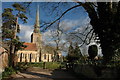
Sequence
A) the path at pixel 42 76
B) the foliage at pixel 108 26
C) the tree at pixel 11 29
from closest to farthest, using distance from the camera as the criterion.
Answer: the foliage at pixel 108 26
the path at pixel 42 76
the tree at pixel 11 29

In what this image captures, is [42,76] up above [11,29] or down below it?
below

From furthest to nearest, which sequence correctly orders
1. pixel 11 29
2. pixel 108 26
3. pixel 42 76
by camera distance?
pixel 11 29 < pixel 42 76 < pixel 108 26

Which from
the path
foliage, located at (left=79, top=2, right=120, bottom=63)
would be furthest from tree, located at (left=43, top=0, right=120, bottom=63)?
the path

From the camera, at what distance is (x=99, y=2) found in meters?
7.94

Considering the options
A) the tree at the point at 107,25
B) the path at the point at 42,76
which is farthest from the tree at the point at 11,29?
the tree at the point at 107,25

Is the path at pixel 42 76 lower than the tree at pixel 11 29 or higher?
lower

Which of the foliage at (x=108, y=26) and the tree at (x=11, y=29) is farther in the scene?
the tree at (x=11, y=29)

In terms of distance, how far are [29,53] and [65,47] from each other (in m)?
22.7

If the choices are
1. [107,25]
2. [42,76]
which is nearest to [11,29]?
[42,76]

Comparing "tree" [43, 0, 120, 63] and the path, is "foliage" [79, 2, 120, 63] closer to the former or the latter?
"tree" [43, 0, 120, 63]

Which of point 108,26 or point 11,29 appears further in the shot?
point 11,29

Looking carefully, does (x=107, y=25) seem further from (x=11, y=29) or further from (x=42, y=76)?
(x=11, y=29)

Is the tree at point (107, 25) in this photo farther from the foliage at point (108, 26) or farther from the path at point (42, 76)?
the path at point (42, 76)

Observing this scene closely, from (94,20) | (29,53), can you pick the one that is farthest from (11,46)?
(29,53)
